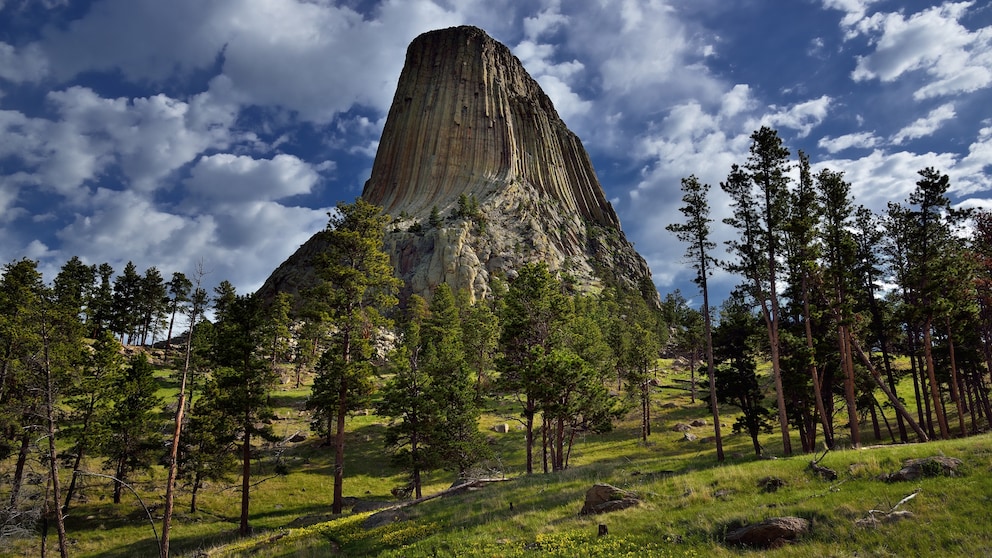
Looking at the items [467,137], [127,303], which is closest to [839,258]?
[127,303]

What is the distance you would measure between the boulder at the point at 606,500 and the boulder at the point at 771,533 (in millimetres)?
4287

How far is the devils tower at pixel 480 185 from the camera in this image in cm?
12144

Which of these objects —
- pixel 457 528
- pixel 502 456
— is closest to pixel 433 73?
pixel 502 456

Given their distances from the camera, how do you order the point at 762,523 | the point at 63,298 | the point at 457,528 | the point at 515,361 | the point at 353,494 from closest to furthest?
the point at 762,523 < the point at 457,528 < the point at 515,361 < the point at 353,494 < the point at 63,298

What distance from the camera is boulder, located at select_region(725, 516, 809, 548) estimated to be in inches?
475

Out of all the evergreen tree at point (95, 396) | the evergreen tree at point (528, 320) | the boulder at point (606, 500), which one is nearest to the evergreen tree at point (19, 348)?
the evergreen tree at point (95, 396)

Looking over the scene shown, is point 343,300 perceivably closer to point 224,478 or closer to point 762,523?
point 224,478

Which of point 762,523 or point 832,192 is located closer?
point 762,523

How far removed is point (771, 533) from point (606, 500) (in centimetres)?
575

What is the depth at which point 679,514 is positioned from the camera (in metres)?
15.0

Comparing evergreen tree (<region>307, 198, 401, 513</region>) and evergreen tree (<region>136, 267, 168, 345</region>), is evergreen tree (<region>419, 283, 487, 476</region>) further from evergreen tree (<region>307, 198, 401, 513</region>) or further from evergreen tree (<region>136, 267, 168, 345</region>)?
evergreen tree (<region>136, 267, 168, 345</region>)

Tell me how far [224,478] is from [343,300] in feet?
56.6

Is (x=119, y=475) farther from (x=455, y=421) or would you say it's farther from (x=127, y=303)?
(x=127, y=303)

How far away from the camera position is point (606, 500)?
666 inches
